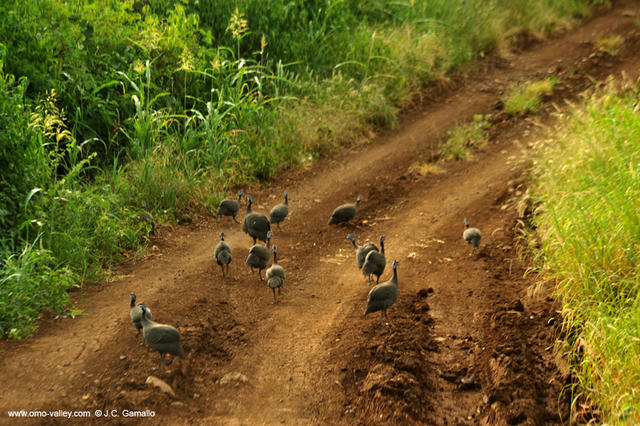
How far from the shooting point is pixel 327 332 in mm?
5371

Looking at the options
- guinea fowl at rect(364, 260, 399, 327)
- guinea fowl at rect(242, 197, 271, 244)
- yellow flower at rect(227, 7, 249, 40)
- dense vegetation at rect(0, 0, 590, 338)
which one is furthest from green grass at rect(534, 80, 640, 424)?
yellow flower at rect(227, 7, 249, 40)

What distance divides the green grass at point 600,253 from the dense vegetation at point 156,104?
14.1 feet

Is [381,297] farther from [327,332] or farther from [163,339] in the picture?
[163,339]

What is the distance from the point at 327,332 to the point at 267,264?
1295mm

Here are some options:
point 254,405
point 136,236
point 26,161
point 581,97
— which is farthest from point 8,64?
point 581,97

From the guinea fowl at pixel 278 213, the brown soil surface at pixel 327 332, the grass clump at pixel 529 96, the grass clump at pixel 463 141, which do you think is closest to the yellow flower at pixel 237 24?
the brown soil surface at pixel 327 332

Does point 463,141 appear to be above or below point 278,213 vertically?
below

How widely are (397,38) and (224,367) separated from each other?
919 centimetres

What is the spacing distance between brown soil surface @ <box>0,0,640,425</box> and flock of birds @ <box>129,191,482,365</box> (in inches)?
6.8

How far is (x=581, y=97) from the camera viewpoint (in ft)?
35.8

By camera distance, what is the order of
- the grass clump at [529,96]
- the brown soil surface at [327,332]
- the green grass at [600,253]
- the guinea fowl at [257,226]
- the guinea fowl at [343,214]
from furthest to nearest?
the grass clump at [529,96]
the guinea fowl at [343,214]
the guinea fowl at [257,226]
the brown soil surface at [327,332]
the green grass at [600,253]

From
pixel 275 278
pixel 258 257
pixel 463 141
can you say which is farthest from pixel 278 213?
pixel 463 141

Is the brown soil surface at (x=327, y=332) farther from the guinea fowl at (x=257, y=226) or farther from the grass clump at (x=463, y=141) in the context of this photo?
the grass clump at (x=463, y=141)

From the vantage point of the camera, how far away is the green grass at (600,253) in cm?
414
